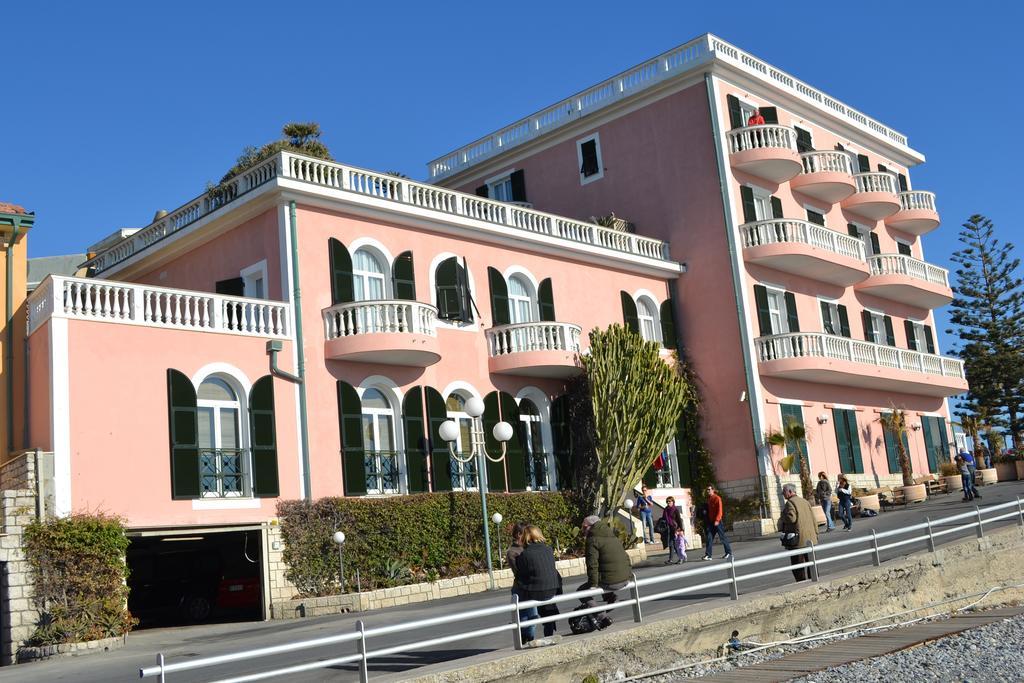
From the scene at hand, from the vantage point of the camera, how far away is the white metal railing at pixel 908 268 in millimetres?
37156

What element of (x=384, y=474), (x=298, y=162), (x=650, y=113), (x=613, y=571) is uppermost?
(x=650, y=113)

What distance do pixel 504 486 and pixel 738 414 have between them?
334 inches

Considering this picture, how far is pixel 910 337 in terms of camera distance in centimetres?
4022

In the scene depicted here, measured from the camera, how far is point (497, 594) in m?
21.1

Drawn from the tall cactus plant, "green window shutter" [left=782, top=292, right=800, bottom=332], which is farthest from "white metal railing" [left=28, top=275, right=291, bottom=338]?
"green window shutter" [left=782, top=292, right=800, bottom=332]

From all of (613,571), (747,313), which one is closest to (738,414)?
(747,313)

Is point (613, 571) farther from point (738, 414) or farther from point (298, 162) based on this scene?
point (738, 414)

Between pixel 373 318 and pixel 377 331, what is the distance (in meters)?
0.31

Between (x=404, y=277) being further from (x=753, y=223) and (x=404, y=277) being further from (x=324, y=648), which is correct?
(x=753, y=223)

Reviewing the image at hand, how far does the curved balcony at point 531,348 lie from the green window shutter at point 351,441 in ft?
13.8

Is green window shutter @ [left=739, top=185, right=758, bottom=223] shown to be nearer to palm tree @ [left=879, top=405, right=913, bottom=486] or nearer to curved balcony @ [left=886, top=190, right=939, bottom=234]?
palm tree @ [left=879, top=405, right=913, bottom=486]

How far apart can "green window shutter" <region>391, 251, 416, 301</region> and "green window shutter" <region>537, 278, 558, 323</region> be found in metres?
4.10

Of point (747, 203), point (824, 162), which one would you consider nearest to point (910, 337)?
point (824, 162)

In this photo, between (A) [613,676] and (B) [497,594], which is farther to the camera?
(B) [497,594]
